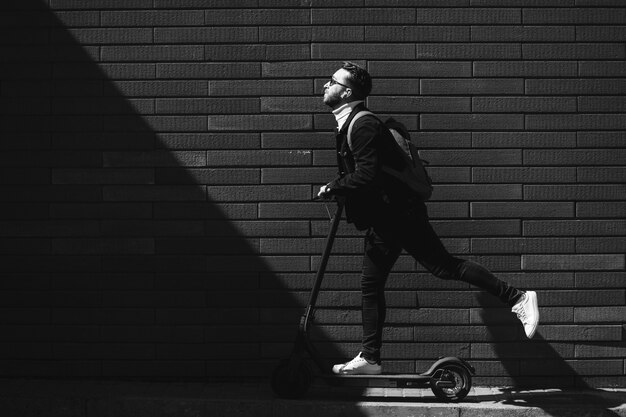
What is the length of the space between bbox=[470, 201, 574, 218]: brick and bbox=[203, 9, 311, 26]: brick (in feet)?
5.39

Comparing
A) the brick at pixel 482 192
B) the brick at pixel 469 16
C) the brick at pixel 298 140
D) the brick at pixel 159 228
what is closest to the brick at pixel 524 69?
the brick at pixel 469 16

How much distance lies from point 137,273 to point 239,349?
0.83m

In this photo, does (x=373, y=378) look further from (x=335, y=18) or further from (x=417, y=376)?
(x=335, y=18)

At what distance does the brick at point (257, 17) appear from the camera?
247 inches

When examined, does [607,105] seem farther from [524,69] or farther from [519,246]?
[519,246]

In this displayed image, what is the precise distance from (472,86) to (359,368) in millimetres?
1944

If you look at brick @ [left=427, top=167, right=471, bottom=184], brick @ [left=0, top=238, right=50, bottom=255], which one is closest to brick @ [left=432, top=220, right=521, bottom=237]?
brick @ [left=427, top=167, right=471, bottom=184]

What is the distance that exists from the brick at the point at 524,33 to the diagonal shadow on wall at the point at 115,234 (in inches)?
65.2

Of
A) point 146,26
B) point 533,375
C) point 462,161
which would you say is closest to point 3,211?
point 146,26

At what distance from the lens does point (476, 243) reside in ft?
20.6

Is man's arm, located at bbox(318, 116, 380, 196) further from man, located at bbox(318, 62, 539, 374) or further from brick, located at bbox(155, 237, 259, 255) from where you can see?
brick, located at bbox(155, 237, 259, 255)

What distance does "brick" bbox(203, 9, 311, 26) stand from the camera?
6273mm

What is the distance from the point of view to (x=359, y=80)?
225 inches

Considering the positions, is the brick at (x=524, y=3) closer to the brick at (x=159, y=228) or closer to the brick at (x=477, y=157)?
the brick at (x=477, y=157)
